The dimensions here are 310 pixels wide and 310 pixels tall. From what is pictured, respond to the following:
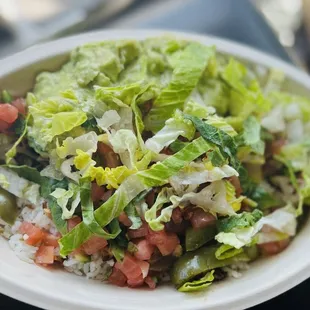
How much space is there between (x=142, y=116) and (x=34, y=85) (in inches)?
16.3

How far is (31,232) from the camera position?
68.2 inches

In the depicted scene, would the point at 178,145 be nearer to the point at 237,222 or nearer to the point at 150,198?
the point at 150,198

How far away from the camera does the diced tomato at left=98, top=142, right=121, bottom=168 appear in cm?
177

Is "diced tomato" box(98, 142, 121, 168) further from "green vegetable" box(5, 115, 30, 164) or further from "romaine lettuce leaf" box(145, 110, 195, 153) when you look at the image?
"green vegetable" box(5, 115, 30, 164)

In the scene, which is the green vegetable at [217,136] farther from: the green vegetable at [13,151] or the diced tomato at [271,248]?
the green vegetable at [13,151]

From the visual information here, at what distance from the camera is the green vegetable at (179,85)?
→ 186 centimetres

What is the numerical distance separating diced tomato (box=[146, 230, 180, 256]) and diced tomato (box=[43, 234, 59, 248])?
26cm

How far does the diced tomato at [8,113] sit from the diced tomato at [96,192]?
1.17 ft

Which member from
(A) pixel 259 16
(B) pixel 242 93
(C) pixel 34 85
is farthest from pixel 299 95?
(C) pixel 34 85

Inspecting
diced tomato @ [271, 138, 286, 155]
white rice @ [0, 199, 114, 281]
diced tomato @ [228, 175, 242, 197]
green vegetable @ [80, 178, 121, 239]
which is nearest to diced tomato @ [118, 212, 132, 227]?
green vegetable @ [80, 178, 121, 239]

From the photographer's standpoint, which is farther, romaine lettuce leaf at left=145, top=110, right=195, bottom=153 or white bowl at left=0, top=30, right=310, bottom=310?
romaine lettuce leaf at left=145, top=110, right=195, bottom=153

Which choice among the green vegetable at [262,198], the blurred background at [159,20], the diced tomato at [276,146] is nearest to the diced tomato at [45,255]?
the green vegetable at [262,198]

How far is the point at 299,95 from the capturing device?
7.59ft

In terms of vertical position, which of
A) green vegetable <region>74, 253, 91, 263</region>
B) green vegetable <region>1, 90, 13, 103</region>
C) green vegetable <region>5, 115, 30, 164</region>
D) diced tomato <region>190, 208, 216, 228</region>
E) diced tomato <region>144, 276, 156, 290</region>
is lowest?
diced tomato <region>144, 276, 156, 290</region>
